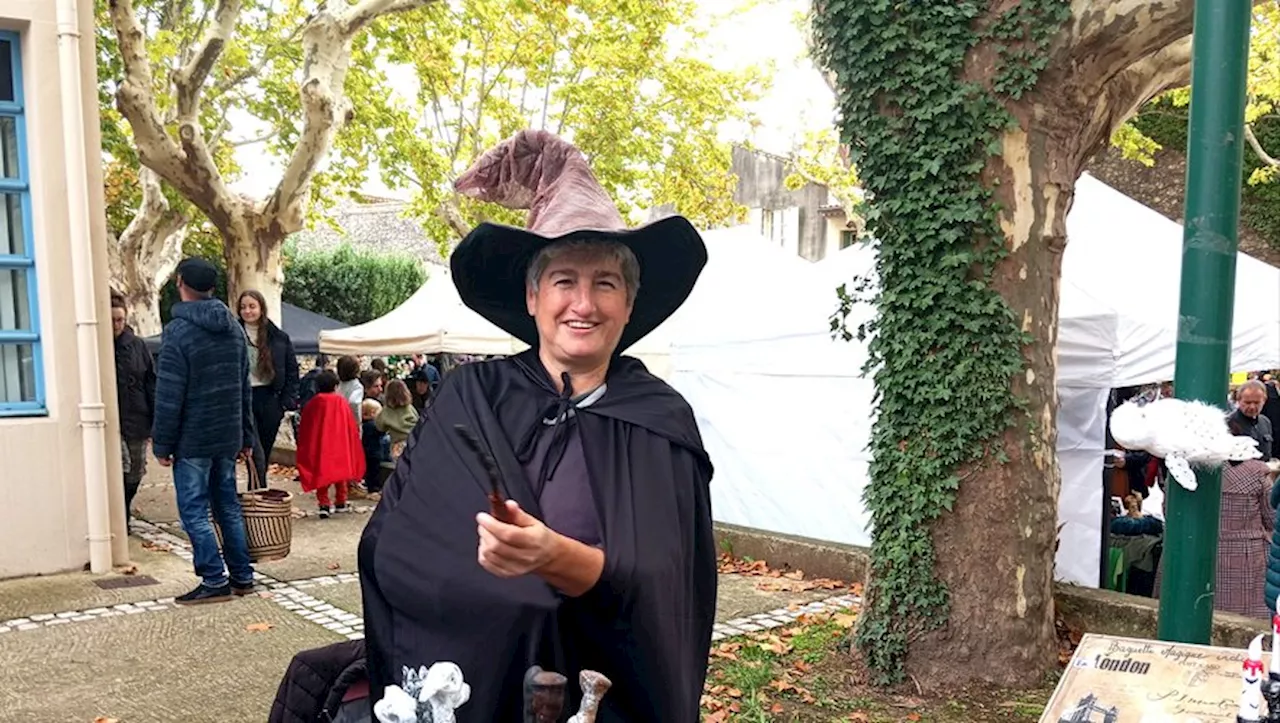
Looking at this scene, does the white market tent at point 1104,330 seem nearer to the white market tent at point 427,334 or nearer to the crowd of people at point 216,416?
the crowd of people at point 216,416

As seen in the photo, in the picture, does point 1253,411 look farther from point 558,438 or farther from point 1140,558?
point 558,438

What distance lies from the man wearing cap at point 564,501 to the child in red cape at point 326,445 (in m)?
6.67

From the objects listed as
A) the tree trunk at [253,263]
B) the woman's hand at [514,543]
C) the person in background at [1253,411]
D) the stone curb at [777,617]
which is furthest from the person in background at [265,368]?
the person in background at [1253,411]

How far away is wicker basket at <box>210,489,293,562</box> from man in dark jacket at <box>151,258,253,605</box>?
34 cm

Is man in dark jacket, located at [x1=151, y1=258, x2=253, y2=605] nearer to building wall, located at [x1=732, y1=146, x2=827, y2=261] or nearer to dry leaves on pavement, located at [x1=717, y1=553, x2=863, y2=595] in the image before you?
dry leaves on pavement, located at [x1=717, y1=553, x2=863, y2=595]

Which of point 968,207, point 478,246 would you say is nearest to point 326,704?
point 478,246

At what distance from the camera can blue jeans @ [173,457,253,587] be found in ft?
18.1

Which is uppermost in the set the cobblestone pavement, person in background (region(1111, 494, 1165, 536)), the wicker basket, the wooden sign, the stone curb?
the wooden sign

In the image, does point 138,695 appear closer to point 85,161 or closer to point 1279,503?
point 85,161

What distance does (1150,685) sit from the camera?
1966 mm

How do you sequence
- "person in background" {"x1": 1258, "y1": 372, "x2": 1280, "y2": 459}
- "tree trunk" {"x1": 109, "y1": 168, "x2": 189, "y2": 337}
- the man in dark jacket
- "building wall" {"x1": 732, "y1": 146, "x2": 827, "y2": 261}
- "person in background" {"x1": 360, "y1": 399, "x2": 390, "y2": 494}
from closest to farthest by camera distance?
the man in dark jacket < "person in background" {"x1": 360, "y1": 399, "x2": 390, "y2": 494} < "person in background" {"x1": 1258, "y1": 372, "x2": 1280, "y2": 459} < "tree trunk" {"x1": 109, "y1": 168, "x2": 189, "y2": 337} < "building wall" {"x1": 732, "y1": 146, "x2": 827, "y2": 261}

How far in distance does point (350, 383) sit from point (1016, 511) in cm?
761

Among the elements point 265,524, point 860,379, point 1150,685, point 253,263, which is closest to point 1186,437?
point 1150,685

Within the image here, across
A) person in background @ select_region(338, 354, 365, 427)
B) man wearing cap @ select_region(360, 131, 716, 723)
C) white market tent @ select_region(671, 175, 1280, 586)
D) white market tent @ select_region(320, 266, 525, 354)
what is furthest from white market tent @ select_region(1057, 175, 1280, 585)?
white market tent @ select_region(320, 266, 525, 354)
